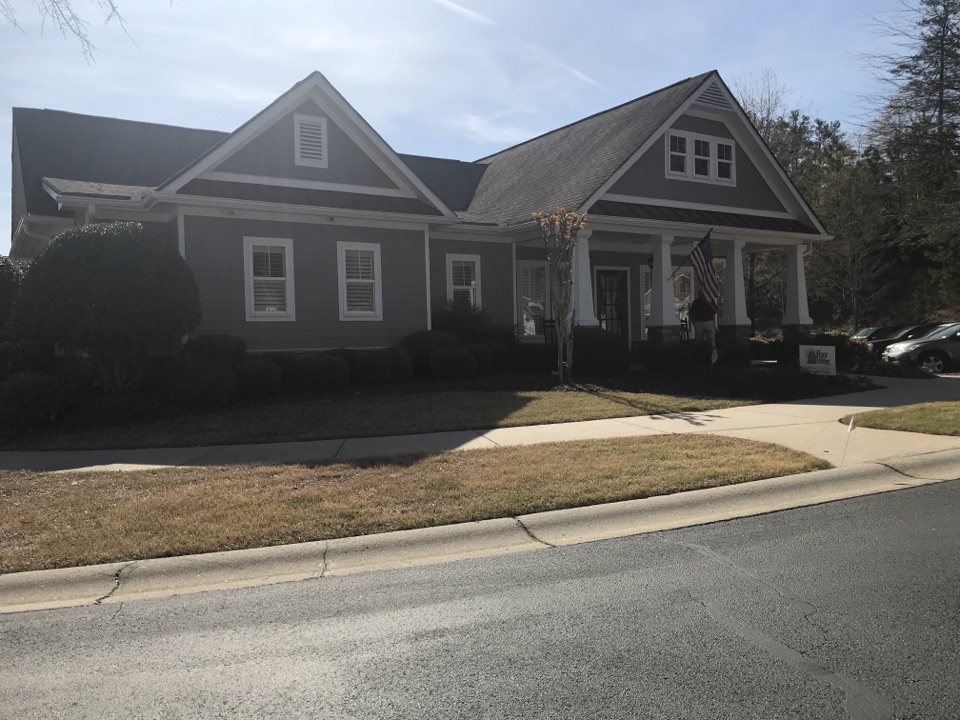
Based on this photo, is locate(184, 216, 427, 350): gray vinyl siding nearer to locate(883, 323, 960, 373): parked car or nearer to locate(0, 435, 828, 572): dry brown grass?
locate(0, 435, 828, 572): dry brown grass

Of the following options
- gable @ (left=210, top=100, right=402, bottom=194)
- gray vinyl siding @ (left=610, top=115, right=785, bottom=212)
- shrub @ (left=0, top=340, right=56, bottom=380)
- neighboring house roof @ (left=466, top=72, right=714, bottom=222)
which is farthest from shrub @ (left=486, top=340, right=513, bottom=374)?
shrub @ (left=0, top=340, right=56, bottom=380)

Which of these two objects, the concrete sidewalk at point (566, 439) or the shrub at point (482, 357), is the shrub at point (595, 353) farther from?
the concrete sidewalk at point (566, 439)

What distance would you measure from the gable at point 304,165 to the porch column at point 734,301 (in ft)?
32.6

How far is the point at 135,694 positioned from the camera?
3.55 m

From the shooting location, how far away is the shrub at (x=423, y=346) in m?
16.2

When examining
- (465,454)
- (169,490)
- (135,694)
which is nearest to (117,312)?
(169,490)

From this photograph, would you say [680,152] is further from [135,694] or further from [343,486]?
[135,694]

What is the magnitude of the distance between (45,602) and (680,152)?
18.7m

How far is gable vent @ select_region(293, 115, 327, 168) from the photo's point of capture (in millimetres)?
16203

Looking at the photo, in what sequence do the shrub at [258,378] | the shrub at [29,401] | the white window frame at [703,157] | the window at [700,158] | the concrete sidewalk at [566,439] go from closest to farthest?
the concrete sidewalk at [566,439]
the shrub at [29,401]
the shrub at [258,378]
the white window frame at [703,157]
the window at [700,158]

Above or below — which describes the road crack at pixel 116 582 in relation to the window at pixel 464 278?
below

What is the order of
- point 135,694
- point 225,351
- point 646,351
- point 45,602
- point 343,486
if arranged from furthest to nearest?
point 646,351
point 225,351
point 343,486
point 45,602
point 135,694

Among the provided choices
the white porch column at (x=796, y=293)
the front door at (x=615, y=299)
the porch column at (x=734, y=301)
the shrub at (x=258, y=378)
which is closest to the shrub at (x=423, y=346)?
the shrub at (x=258, y=378)

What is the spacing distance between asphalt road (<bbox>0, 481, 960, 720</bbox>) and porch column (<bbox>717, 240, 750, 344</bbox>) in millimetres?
15739
